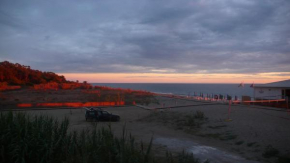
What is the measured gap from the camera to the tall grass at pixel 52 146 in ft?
18.7

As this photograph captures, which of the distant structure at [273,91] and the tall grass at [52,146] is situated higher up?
the distant structure at [273,91]

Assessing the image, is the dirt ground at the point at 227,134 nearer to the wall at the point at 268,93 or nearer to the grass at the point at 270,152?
the grass at the point at 270,152

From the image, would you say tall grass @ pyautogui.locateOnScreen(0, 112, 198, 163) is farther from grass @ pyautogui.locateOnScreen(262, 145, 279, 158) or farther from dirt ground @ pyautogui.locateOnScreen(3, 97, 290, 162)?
grass @ pyautogui.locateOnScreen(262, 145, 279, 158)

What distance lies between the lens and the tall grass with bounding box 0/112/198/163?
570 centimetres

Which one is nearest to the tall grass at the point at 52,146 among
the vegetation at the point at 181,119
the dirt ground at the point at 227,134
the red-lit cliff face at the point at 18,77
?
the dirt ground at the point at 227,134

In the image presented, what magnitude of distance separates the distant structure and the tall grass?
29.1 m

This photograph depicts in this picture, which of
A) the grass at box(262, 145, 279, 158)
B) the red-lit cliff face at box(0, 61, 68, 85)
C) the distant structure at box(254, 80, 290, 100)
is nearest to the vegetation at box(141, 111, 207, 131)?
the grass at box(262, 145, 279, 158)

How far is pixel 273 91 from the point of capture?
3222 cm

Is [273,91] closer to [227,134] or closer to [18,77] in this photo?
[227,134]

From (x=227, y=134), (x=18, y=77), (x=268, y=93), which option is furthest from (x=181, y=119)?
(x=18, y=77)

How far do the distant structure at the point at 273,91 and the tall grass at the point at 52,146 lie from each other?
29134mm

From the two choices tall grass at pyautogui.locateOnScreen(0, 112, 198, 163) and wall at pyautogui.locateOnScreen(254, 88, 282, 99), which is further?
wall at pyautogui.locateOnScreen(254, 88, 282, 99)

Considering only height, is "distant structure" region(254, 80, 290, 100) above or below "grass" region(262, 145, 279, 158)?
above

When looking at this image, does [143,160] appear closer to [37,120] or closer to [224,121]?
[37,120]
